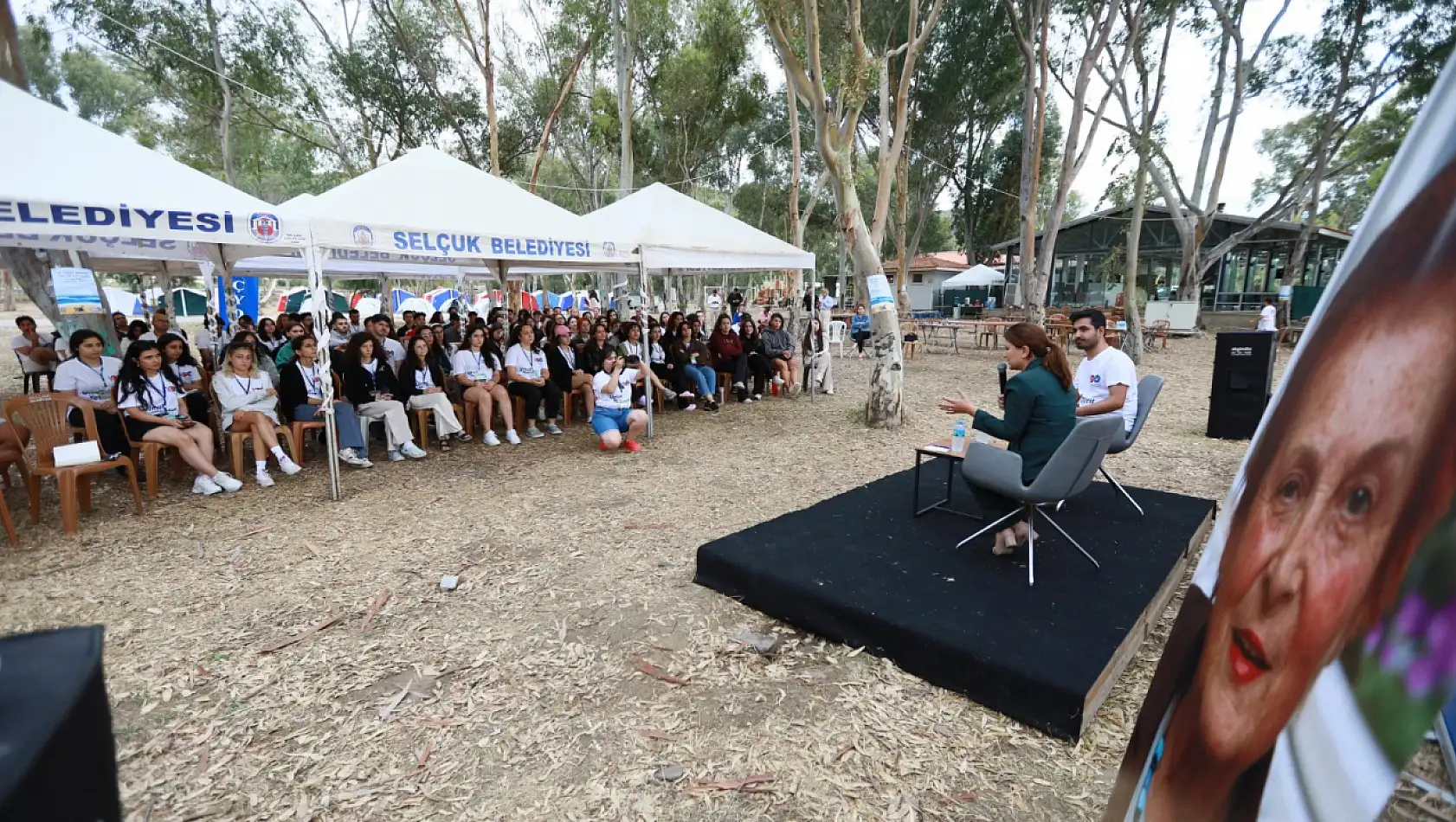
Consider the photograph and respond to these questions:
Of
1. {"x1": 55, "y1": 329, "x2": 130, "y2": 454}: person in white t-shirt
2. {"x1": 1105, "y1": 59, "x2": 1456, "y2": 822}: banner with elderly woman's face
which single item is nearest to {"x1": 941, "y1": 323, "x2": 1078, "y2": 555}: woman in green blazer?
{"x1": 1105, "y1": 59, "x2": 1456, "y2": 822}: banner with elderly woman's face

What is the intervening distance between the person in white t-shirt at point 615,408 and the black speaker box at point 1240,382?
6.19 meters

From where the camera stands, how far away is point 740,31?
55.5 feet

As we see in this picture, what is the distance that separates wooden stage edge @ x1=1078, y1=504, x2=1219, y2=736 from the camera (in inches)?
97.8

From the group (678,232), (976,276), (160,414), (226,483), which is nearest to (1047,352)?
(678,232)

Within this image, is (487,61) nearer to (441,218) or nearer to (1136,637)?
(441,218)

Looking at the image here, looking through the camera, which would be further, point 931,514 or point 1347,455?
point 931,514

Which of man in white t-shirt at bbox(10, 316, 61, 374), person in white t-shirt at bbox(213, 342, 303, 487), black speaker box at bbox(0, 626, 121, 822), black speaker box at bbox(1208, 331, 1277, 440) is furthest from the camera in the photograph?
man in white t-shirt at bbox(10, 316, 61, 374)

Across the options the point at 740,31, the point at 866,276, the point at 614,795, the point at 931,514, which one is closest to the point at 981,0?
the point at 740,31

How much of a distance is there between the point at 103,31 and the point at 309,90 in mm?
3974

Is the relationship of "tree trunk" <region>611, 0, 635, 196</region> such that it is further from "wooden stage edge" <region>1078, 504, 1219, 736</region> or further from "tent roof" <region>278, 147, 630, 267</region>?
"wooden stage edge" <region>1078, 504, 1219, 736</region>

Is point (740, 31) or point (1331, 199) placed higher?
point (740, 31)

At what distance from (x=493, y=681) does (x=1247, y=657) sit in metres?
2.79

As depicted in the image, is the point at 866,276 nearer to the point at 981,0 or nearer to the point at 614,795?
the point at 614,795

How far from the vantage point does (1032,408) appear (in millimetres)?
3516
